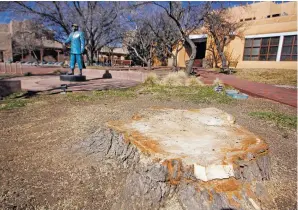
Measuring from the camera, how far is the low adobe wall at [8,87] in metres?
5.98

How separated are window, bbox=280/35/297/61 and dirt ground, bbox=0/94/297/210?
49.0 feet

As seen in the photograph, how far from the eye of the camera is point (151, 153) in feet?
6.29

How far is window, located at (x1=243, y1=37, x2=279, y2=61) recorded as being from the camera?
17.4 metres

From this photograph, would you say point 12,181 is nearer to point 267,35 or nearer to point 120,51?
point 267,35

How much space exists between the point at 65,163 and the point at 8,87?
466 cm

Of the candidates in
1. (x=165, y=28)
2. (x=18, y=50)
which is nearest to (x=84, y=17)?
(x=165, y=28)

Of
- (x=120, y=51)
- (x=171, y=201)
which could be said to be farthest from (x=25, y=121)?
(x=120, y=51)

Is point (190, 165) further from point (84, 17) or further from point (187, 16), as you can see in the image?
point (84, 17)

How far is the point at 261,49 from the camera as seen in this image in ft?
59.4

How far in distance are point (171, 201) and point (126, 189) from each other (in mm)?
422

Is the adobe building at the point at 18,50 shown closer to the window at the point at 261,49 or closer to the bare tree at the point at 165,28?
the bare tree at the point at 165,28

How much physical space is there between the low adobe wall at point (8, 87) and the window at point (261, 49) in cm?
1734

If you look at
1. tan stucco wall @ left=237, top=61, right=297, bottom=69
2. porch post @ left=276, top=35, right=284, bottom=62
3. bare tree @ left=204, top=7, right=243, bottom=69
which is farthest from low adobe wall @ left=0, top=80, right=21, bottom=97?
porch post @ left=276, top=35, right=284, bottom=62

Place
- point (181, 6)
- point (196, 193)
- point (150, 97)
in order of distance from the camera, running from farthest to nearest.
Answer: point (181, 6), point (150, 97), point (196, 193)
